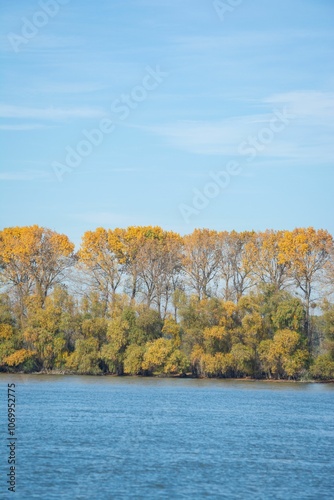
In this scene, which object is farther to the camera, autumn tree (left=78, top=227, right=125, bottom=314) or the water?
autumn tree (left=78, top=227, right=125, bottom=314)

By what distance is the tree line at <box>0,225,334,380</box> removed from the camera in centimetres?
6625

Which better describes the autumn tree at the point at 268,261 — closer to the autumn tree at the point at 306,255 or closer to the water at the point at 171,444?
the autumn tree at the point at 306,255

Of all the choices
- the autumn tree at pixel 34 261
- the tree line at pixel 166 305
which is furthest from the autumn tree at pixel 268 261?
the autumn tree at pixel 34 261

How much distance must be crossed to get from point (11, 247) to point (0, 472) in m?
50.7

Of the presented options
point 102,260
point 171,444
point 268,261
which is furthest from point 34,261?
point 171,444

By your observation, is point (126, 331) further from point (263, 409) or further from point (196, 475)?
point (196, 475)

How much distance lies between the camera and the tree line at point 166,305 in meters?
66.2

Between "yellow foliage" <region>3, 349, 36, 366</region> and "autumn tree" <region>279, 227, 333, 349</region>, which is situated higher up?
"autumn tree" <region>279, 227, 333, 349</region>

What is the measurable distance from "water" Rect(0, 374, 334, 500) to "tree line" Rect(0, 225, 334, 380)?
13.2m

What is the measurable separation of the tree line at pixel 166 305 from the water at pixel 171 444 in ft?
43.4

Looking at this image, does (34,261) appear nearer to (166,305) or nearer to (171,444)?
(166,305)

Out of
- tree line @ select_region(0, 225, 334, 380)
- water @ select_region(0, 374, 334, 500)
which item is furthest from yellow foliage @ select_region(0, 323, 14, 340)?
water @ select_region(0, 374, 334, 500)

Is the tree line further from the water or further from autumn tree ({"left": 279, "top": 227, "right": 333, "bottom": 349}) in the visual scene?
→ the water

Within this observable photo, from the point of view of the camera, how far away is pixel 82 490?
22984mm
